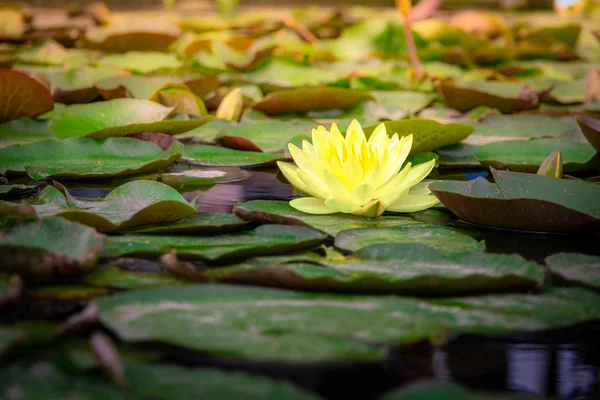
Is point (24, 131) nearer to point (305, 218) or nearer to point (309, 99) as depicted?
point (309, 99)

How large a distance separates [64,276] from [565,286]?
0.58 m

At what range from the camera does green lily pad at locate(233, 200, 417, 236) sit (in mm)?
990

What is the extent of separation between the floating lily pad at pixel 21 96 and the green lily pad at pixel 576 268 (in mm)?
1198

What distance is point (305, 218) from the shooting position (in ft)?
3.50

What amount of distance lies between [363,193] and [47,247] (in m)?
0.47

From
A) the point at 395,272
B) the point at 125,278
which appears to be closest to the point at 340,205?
the point at 395,272

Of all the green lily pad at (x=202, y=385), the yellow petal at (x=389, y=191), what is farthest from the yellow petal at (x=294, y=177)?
the green lily pad at (x=202, y=385)

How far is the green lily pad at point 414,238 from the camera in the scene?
931 millimetres

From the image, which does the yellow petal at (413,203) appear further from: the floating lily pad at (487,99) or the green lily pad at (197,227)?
the floating lily pad at (487,99)

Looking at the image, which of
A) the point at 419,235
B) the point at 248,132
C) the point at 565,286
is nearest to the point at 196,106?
the point at 248,132

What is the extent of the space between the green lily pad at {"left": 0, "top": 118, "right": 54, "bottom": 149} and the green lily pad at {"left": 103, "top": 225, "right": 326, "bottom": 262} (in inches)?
30.8

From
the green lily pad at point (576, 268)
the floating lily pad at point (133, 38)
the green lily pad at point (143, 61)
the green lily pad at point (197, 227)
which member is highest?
the floating lily pad at point (133, 38)

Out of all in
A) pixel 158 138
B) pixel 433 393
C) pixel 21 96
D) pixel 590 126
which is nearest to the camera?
pixel 433 393

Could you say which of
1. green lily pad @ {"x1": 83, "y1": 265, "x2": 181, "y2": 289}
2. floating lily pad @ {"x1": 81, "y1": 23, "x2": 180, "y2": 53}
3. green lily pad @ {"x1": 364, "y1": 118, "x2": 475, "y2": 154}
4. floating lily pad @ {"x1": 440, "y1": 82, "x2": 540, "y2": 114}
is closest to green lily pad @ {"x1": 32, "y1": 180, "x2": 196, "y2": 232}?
green lily pad @ {"x1": 83, "y1": 265, "x2": 181, "y2": 289}
